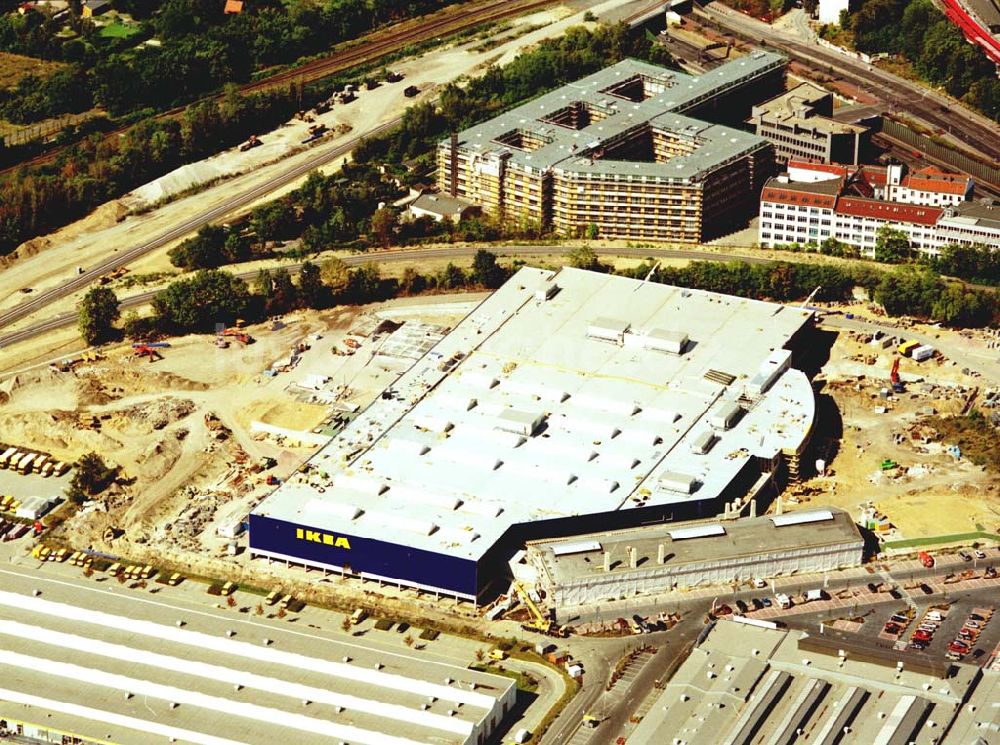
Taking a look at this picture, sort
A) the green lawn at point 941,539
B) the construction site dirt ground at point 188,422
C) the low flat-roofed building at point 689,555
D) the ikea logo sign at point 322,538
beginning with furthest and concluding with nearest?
1. the construction site dirt ground at point 188,422
2. the green lawn at point 941,539
3. the ikea logo sign at point 322,538
4. the low flat-roofed building at point 689,555

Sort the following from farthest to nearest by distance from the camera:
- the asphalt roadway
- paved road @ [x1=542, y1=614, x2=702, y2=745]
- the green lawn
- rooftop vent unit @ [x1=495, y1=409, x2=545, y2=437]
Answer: rooftop vent unit @ [x1=495, y1=409, x2=545, y2=437]
the green lawn
the asphalt roadway
paved road @ [x1=542, y1=614, x2=702, y2=745]

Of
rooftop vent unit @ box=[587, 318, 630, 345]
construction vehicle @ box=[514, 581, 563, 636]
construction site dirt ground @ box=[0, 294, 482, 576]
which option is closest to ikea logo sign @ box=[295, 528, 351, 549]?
construction site dirt ground @ box=[0, 294, 482, 576]

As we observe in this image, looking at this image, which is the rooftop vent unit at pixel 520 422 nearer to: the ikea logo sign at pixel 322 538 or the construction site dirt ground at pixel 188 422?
the construction site dirt ground at pixel 188 422

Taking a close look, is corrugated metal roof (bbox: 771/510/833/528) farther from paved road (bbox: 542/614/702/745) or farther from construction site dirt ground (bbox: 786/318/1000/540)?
paved road (bbox: 542/614/702/745)

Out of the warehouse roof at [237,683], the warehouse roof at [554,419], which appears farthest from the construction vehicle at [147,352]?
the warehouse roof at [237,683]

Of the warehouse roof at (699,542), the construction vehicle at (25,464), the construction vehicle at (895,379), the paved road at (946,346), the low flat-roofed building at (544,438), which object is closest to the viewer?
the warehouse roof at (699,542)

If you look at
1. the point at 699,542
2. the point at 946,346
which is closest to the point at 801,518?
the point at 699,542

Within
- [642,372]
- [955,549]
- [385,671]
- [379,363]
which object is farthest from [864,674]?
[379,363]
